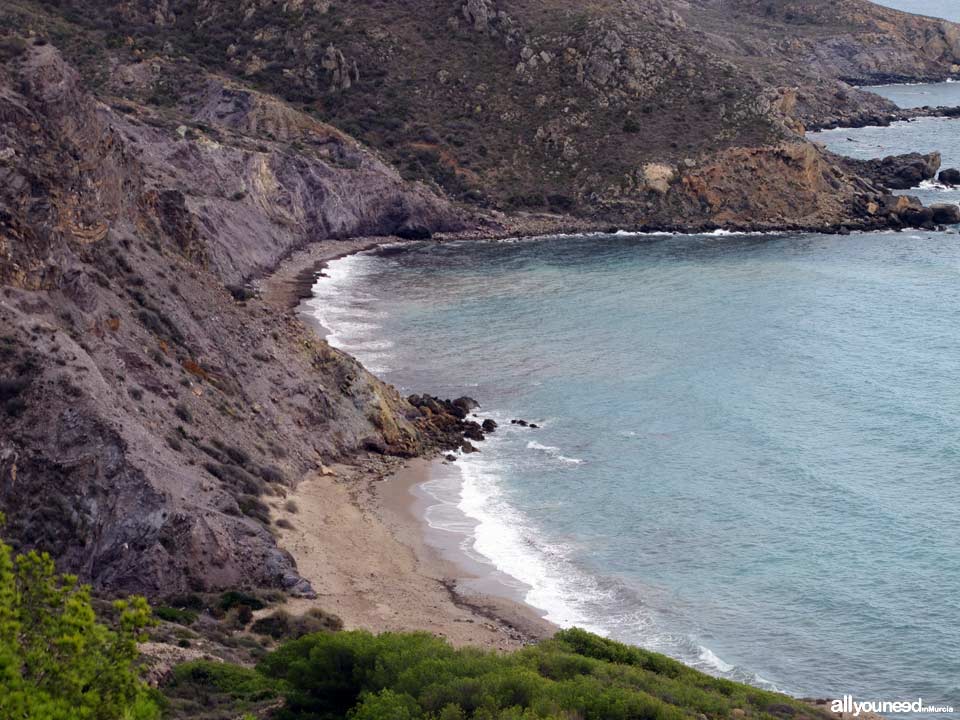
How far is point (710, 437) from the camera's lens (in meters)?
54.2

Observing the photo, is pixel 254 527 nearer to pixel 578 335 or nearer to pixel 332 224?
pixel 578 335

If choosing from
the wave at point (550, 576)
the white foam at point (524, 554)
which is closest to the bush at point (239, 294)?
the wave at point (550, 576)

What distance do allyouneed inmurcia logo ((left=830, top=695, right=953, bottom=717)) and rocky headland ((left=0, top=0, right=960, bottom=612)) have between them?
1532cm

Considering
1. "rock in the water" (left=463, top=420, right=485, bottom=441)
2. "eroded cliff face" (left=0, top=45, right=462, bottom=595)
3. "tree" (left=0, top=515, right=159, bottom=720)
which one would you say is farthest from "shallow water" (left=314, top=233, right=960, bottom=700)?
"tree" (left=0, top=515, right=159, bottom=720)

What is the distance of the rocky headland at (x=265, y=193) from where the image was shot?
37.6 metres

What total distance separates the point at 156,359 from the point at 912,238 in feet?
227

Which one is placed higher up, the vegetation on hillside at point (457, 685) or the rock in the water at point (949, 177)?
the rock in the water at point (949, 177)

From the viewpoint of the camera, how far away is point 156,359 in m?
46.3

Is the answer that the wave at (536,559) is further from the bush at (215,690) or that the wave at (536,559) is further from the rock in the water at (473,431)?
the bush at (215,690)

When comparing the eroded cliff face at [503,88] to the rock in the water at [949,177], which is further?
the rock in the water at [949,177]

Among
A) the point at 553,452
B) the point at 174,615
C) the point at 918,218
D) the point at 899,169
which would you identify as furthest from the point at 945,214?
the point at 174,615

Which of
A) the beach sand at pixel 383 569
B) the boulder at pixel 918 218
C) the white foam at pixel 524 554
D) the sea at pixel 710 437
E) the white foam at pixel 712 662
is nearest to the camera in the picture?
the white foam at pixel 712 662

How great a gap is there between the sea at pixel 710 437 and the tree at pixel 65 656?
1981 centimetres

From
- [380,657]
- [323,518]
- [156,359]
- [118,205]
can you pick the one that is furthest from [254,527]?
[118,205]
